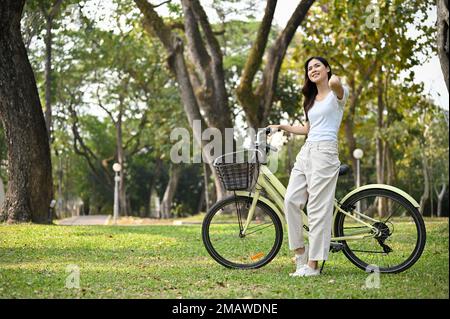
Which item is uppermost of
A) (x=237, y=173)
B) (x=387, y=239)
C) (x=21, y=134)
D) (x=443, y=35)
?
(x=443, y=35)

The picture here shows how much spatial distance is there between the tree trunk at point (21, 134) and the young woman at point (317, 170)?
6.34 metres

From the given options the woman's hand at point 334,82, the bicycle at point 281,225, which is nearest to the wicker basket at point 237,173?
the bicycle at point 281,225

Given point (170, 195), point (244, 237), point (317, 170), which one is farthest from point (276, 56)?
point (170, 195)

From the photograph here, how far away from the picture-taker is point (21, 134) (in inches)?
422

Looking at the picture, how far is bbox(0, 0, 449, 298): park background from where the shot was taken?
10805mm

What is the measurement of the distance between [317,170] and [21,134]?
6.73m

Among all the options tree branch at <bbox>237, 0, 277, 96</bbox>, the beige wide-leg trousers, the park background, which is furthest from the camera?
tree branch at <bbox>237, 0, 277, 96</bbox>

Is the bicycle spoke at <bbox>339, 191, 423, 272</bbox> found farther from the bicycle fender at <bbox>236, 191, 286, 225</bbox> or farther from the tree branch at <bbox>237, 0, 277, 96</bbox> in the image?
the tree branch at <bbox>237, 0, 277, 96</bbox>

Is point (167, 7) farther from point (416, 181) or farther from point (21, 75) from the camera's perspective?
point (416, 181)

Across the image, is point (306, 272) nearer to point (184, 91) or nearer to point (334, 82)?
point (334, 82)

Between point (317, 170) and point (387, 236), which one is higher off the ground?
point (317, 170)

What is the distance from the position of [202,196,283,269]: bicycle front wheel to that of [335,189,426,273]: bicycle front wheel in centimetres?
58

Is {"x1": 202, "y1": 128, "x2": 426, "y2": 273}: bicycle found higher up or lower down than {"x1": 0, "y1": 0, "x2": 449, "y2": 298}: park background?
lower down

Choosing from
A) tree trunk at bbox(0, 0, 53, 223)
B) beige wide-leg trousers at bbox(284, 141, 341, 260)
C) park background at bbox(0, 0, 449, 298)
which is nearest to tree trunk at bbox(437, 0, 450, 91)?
park background at bbox(0, 0, 449, 298)
